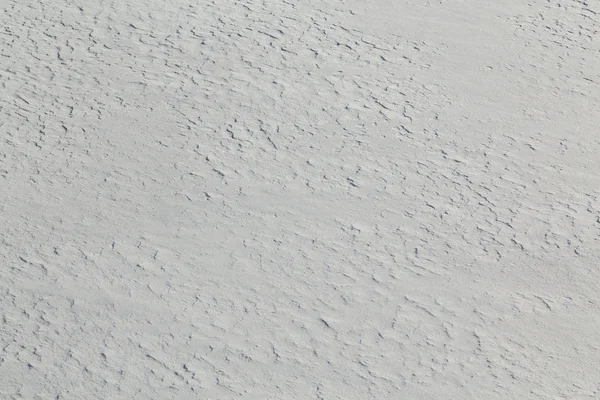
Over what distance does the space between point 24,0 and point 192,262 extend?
3.22 feet

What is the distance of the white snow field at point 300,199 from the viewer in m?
1.29

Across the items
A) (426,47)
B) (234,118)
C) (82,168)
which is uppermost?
(426,47)

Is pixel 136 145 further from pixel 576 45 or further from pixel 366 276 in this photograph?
pixel 576 45

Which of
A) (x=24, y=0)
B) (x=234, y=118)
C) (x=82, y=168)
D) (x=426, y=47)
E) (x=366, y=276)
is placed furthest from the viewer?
(x=24, y=0)

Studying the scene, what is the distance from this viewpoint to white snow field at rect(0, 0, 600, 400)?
4.24 feet

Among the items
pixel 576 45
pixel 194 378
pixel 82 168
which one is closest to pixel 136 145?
pixel 82 168

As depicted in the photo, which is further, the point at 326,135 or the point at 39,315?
the point at 326,135

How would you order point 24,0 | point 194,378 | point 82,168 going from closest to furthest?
point 194,378 → point 82,168 → point 24,0

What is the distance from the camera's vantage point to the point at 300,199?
5.20 ft

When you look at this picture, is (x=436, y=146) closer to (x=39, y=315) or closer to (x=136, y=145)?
(x=136, y=145)

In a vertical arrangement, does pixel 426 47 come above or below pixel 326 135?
above

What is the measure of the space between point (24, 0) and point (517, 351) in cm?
141

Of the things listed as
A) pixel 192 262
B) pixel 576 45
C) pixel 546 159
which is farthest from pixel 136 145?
pixel 576 45

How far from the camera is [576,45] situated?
1989 mm
